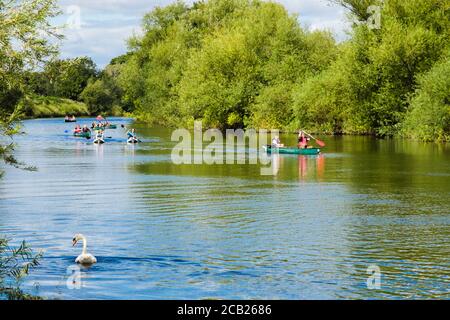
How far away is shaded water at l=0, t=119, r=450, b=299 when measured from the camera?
1712cm

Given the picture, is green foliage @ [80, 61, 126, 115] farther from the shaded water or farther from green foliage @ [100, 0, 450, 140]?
the shaded water

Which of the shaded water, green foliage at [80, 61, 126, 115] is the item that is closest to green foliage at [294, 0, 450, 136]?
the shaded water

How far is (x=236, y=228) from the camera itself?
949 inches

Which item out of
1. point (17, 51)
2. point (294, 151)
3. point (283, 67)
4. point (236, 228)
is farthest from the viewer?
point (283, 67)

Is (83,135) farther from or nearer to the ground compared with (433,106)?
nearer to the ground

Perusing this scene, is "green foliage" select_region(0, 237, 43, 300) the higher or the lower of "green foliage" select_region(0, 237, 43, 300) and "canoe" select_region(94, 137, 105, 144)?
the lower

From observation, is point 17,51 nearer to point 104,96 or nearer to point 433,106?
point 433,106

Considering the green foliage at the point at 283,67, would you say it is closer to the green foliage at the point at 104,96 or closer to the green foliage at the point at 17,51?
the green foliage at the point at 104,96

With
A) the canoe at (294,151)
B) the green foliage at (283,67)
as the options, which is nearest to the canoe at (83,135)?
the green foliage at (283,67)

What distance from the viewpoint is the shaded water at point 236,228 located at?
17.1 meters

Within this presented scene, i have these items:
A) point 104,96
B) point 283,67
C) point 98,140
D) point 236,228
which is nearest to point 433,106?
point 283,67

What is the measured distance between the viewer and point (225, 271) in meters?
18.3
